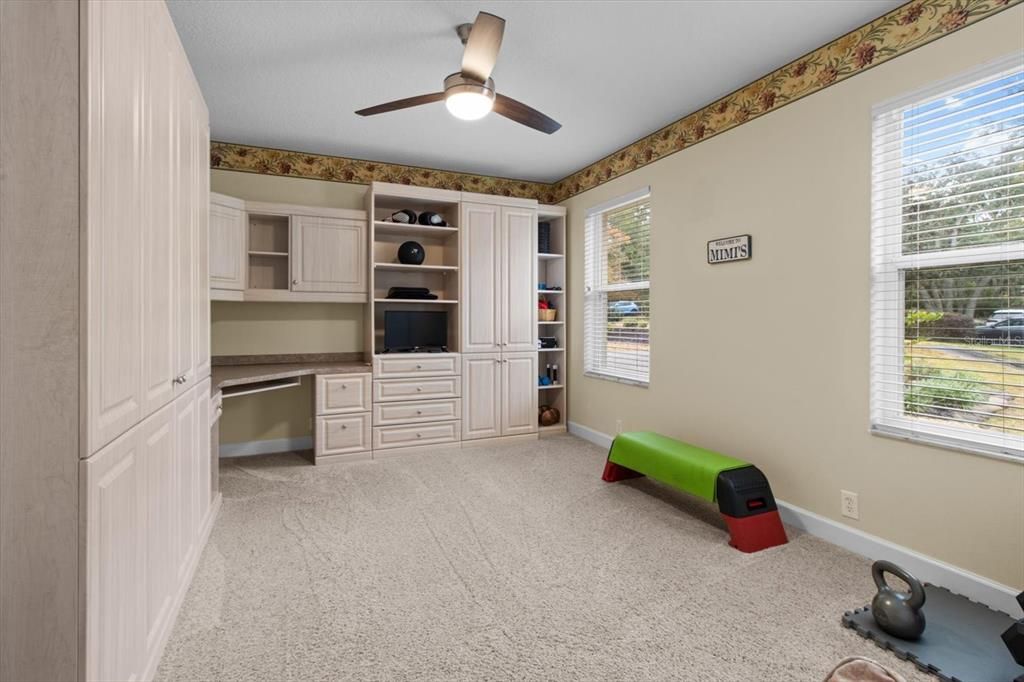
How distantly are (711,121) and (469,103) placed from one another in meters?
1.88

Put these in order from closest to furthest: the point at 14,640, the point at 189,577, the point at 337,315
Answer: the point at 14,640 → the point at 189,577 → the point at 337,315

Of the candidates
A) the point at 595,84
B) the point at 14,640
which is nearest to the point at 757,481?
the point at 595,84

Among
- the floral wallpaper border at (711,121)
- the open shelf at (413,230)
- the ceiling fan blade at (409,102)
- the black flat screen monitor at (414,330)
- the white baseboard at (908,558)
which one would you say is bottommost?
the white baseboard at (908,558)

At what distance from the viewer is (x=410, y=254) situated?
4.55 metres

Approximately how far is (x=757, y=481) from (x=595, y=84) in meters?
2.61

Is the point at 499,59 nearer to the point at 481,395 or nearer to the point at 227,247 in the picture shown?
the point at 227,247

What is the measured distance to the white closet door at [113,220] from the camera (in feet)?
3.69

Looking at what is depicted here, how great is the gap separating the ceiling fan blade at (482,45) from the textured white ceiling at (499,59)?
26 centimetres

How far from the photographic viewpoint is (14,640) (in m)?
1.07

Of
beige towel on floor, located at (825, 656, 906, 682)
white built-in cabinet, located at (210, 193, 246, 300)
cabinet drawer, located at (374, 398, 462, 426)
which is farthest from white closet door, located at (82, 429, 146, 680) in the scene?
cabinet drawer, located at (374, 398, 462, 426)

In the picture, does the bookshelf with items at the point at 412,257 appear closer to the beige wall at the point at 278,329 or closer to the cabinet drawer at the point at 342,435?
the beige wall at the point at 278,329

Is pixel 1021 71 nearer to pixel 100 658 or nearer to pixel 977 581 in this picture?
pixel 977 581

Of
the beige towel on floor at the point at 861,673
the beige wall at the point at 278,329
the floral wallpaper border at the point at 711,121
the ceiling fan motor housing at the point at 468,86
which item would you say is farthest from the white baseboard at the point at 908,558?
the beige wall at the point at 278,329

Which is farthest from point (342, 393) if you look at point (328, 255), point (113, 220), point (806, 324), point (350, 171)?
point (806, 324)
